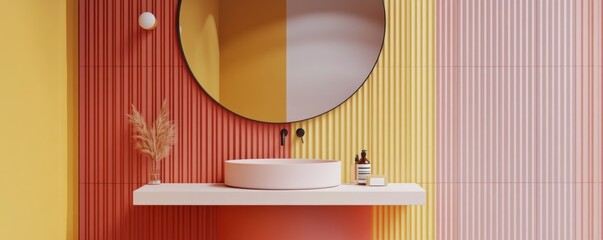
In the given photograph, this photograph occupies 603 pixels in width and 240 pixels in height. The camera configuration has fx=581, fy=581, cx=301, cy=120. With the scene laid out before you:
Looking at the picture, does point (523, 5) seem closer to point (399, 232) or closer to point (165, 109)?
point (399, 232)

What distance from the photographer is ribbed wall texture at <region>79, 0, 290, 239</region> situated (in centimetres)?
262

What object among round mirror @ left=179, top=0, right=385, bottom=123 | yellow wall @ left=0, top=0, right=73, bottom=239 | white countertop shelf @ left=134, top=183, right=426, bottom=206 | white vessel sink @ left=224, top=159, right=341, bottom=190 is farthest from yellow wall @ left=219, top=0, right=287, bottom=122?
yellow wall @ left=0, top=0, right=73, bottom=239

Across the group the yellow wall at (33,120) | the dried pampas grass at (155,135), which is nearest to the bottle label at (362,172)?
the dried pampas grass at (155,135)

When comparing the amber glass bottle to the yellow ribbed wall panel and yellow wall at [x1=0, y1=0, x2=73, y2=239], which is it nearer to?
the yellow ribbed wall panel

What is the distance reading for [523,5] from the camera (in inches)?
104

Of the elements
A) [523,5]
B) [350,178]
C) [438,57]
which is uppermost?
[523,5]

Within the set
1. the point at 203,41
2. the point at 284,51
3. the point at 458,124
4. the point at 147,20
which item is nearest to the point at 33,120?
the point at 147,20

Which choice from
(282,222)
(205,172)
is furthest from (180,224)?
(282,222)

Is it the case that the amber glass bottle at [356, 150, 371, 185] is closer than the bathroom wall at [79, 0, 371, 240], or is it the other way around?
the amber glass bottle at [356, 150, 371, 185]

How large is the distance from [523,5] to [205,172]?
1627 mm

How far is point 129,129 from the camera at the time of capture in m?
2.63

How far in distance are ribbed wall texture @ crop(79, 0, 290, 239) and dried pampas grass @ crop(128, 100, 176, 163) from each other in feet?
0.14

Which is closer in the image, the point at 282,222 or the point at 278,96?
the point at 282,222

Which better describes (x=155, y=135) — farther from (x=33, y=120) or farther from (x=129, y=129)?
(x=33, y=120)
